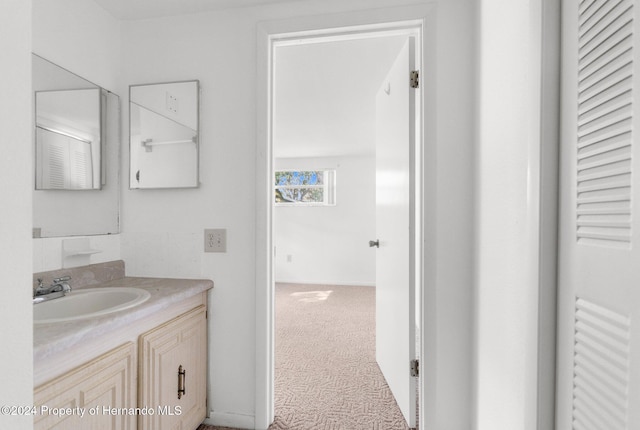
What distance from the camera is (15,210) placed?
0.54 meters

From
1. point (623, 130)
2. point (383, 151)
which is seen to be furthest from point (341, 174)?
point (623, 130)

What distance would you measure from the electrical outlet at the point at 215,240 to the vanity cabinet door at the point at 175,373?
31 centimetres

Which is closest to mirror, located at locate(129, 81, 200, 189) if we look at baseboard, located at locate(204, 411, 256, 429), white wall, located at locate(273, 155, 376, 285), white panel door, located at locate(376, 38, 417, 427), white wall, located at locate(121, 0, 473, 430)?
white wall, located at locate(121, 0, 473, 430)

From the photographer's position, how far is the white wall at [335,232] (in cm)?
575

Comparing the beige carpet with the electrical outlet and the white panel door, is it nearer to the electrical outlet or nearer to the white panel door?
the white panel door

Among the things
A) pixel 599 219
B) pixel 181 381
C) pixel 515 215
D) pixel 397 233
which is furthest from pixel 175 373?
pixel 599 219

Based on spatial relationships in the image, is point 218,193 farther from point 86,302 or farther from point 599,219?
point 599,219

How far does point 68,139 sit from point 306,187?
450 centimetres

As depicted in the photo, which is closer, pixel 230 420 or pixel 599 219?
pixel 599 219

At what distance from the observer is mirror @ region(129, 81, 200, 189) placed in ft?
5.76

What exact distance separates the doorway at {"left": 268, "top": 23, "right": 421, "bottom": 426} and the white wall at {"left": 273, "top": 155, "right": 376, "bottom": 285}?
0.7 inches

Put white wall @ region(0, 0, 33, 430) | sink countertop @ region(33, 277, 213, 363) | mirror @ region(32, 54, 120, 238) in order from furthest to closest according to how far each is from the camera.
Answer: mirror @ region(32, 54, 120, 238) → sink countertop @ region(33, 277, 213, 363) → white wall @ region(0, 0, 33, 430)

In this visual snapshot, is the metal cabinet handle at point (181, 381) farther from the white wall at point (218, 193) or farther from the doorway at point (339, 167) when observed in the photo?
the doorway at point (339, 167)

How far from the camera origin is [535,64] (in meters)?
0.93
